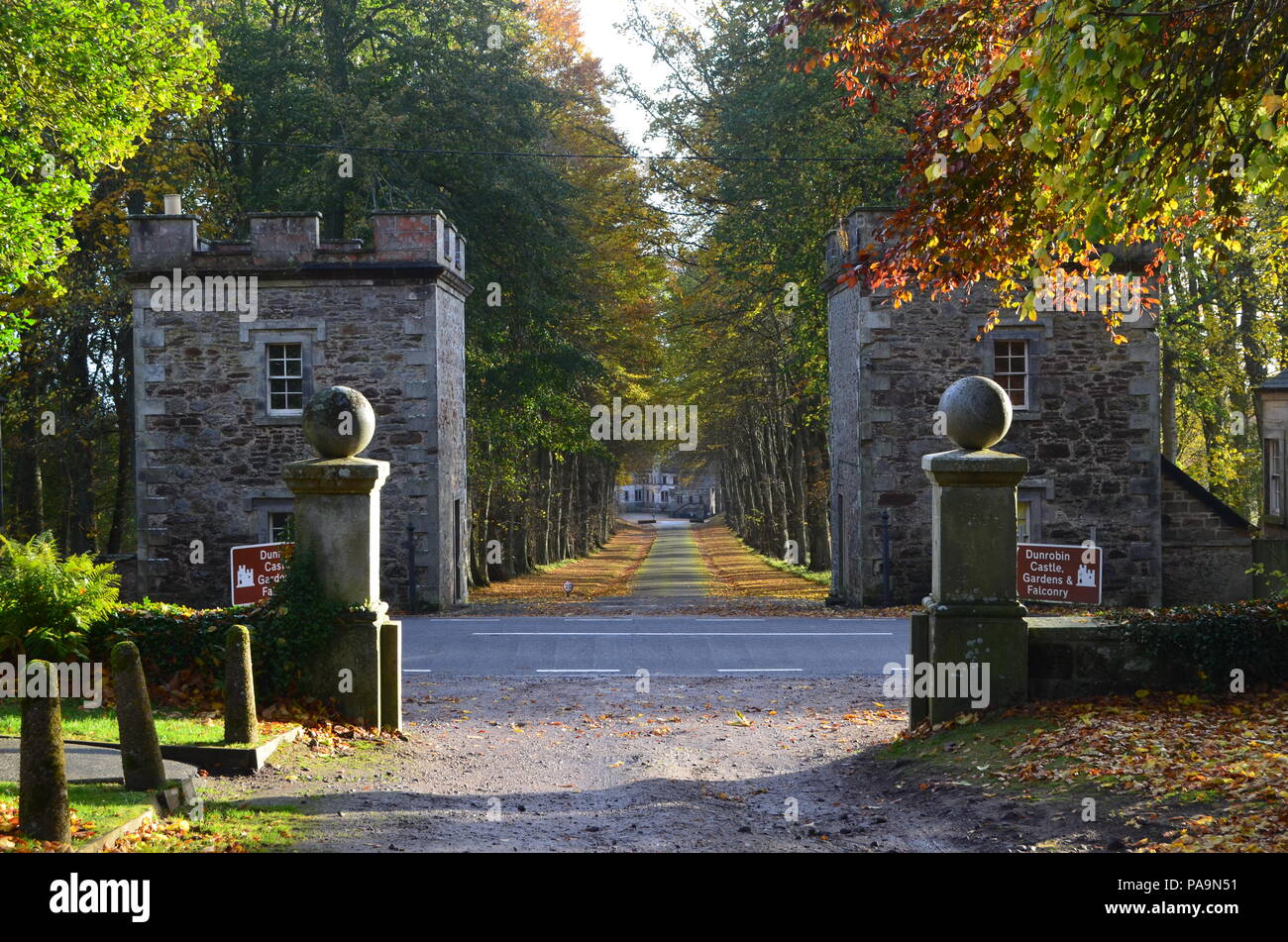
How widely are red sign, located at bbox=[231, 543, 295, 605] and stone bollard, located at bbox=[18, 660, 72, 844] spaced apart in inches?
218

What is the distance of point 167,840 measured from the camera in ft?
21.2

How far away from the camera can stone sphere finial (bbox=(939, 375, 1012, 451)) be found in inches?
383

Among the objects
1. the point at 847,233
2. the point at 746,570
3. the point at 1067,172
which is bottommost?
the point at 746,570

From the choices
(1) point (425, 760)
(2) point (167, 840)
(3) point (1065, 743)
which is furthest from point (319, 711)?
(3) point (1065, 743)

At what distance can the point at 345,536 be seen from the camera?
34.0ft

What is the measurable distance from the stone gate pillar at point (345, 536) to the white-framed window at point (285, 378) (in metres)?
14.0

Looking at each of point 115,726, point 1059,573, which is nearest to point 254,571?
point 115,726

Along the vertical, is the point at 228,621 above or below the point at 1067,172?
below

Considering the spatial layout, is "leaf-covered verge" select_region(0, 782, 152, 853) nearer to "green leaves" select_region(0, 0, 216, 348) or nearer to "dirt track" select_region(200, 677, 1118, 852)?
"dirt track" select_region(200, 677, 1118, 852)

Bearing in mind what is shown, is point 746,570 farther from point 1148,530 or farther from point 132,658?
point 132,658

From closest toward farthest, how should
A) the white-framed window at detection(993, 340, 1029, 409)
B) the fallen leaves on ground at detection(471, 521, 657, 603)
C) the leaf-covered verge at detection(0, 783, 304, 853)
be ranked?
the leaf-covered verge at detection(0, 783, 304, 853), the white-framed window at detection(993, 340, 1029, 409), the fallen leaves on ground at detection(471, 521, 657, 603)

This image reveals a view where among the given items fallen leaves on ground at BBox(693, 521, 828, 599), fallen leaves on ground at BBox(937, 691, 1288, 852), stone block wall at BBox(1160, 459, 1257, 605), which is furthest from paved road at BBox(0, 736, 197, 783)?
fallen leaves on ground at BBox(693, 521, 828, 599)

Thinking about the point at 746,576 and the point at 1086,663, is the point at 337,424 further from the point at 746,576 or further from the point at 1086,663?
the point at 746,576
